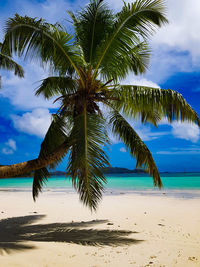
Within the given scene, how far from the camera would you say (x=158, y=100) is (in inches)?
239

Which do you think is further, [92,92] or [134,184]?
[134,184]

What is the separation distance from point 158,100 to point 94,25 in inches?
109

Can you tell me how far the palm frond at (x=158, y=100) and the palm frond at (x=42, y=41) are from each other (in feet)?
4.54

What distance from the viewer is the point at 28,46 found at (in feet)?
19.2

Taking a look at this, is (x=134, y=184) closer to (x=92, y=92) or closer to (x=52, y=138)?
(x=52, y=138)

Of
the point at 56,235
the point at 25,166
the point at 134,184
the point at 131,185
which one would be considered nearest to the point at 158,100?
the point at 25,166

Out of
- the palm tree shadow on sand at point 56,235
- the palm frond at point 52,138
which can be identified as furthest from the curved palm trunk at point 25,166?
the palm tree shadow on sand at point 56,235

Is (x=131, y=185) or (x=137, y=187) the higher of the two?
(x=137, y=187)

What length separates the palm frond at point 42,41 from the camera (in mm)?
5531

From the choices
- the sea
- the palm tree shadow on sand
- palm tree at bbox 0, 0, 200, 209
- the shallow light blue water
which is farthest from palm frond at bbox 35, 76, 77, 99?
the shallow light blue water

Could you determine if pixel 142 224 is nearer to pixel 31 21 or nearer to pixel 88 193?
pixel 88 193

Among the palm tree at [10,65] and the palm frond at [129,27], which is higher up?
the palm tree at [10,65]

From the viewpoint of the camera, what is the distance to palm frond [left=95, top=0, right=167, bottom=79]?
5824mm

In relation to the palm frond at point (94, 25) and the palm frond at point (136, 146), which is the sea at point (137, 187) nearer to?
the palm frond at point (136, 146)
